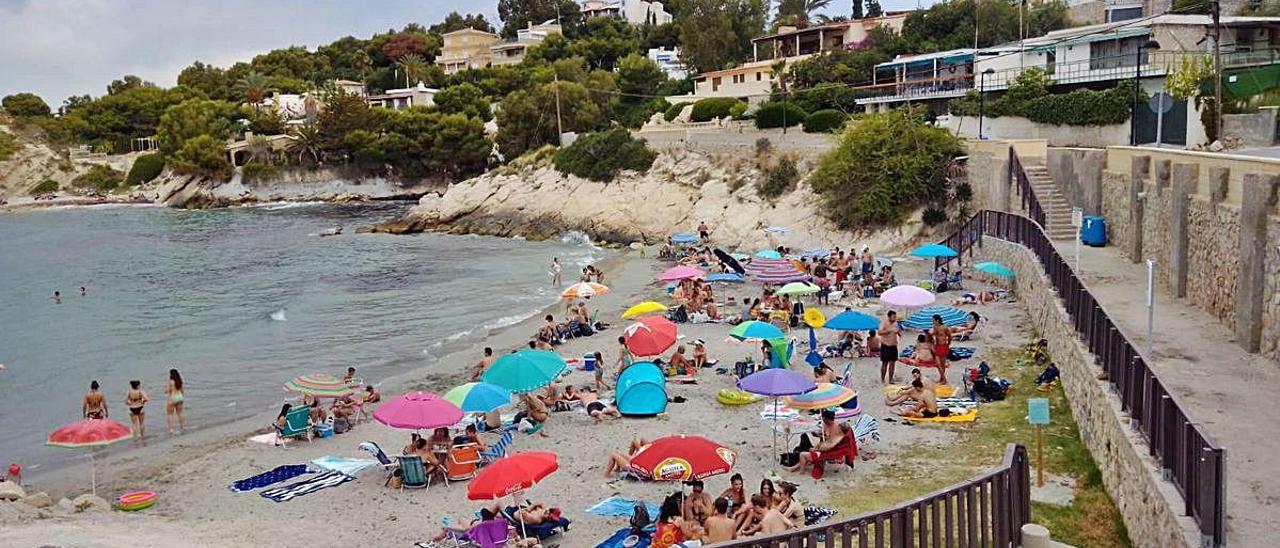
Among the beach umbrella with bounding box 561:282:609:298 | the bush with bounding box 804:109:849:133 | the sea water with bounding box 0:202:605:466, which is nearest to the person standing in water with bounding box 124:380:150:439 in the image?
the sea water with bounding box 0:202:605:466

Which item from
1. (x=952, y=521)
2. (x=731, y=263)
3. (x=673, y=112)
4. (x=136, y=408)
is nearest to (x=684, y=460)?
(x=952, y=521)

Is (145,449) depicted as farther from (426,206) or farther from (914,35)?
(914,35)

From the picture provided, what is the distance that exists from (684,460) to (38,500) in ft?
31.9

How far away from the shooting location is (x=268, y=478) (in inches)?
591

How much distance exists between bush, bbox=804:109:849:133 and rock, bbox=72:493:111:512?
41.1 m

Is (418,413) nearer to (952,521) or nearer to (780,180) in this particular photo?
(952,521)

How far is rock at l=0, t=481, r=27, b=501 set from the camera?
1426 centimetres

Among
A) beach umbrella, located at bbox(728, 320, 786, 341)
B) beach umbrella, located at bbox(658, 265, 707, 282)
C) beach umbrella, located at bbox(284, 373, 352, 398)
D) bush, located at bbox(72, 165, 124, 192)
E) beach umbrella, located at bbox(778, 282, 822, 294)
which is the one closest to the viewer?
beach umbrella, located at bbox(728, 320, 786, 341)

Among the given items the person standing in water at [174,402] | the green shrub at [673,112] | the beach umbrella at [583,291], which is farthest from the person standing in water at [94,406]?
the green shrub at [673,112]

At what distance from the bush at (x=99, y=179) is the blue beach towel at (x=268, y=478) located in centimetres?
10842

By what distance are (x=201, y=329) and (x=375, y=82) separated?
96.4 meters

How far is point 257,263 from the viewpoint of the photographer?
49594 mm

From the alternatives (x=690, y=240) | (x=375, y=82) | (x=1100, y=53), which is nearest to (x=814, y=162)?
(x=690, y=240)

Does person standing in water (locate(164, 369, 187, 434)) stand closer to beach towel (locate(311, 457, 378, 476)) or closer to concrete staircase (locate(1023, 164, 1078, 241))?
beach towel (locate(311, 457, 378, 476))
